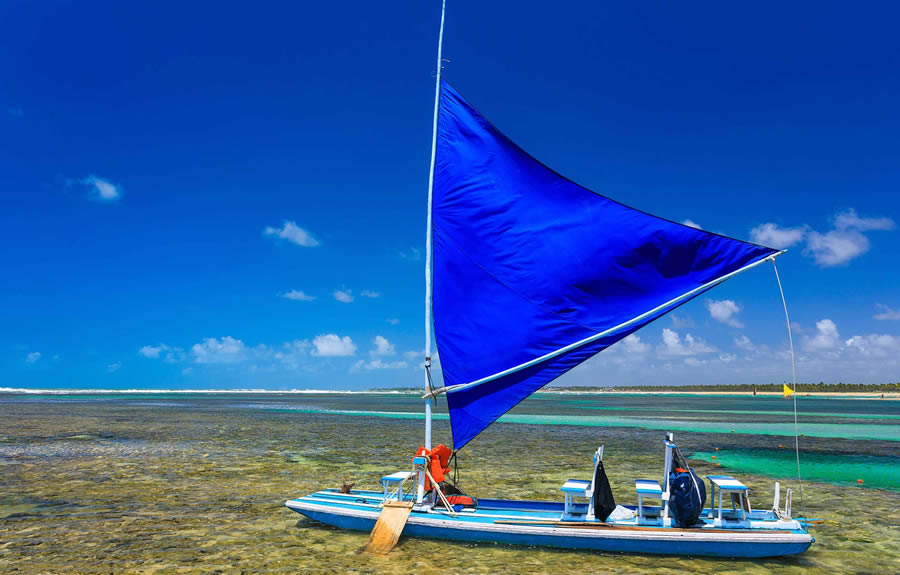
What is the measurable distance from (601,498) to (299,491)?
8801mm

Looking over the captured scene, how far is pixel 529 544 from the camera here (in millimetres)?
10188

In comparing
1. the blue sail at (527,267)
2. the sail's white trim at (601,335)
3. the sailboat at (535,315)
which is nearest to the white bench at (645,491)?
the sailboat at (535,315)

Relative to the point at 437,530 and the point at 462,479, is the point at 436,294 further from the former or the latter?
the point at 462,479

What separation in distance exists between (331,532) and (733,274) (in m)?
8.68

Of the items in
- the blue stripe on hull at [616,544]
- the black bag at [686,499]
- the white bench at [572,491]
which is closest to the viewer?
the blue stripe on hull at [616,544]

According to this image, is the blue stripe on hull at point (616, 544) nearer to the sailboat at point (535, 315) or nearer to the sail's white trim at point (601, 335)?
the sailboat at point (535, 315)

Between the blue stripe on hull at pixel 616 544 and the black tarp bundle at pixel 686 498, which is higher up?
the black tarp bundle at pixel 686 498

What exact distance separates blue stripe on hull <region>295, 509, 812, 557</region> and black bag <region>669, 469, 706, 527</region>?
16.5 inches

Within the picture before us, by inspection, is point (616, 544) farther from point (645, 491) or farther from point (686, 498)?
point (686, 498)

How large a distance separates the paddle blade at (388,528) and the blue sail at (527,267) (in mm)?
1621

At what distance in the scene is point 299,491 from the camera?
613 inches

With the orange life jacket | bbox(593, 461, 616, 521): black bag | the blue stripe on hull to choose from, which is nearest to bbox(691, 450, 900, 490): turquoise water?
the blue stripe on hull

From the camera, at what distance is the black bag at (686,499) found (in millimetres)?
9531

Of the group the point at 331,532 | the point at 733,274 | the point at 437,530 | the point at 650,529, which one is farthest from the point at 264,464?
the point at 733,274
